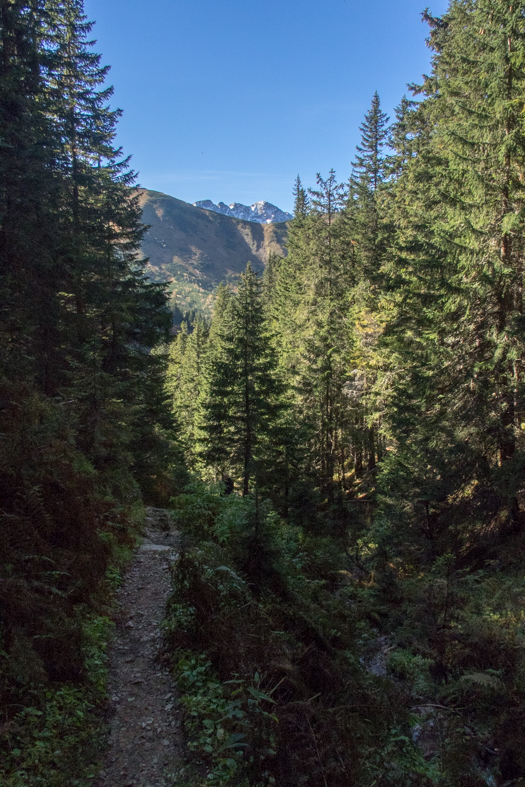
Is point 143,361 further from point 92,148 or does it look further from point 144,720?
point 144,720

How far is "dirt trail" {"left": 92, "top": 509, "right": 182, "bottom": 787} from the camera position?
433cm

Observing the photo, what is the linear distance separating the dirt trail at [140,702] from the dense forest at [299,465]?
277mm

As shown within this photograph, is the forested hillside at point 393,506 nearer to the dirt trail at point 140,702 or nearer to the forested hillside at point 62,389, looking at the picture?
the dirt trail at point 140,702

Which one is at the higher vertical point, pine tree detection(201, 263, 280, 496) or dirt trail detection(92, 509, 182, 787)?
pine tree detection(201, 263, 280, 496)

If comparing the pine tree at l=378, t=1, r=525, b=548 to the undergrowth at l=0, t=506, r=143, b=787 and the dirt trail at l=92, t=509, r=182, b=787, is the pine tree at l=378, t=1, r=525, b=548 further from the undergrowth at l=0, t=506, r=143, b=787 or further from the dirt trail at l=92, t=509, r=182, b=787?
the undergrowth at l=0, t=506, r=143, b=787

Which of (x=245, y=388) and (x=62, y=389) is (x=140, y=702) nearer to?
(x=62, y=389)

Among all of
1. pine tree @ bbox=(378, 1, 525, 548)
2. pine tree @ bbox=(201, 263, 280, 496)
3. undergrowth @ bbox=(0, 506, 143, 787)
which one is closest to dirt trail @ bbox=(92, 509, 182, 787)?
undergrowth @ bbox=(0, 506, 143, 787)

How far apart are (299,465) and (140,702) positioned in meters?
17.6

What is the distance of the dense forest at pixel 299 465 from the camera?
5.10 m

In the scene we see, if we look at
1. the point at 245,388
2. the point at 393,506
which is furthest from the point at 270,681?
the point at 245,388

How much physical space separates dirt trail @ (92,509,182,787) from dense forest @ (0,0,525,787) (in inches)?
10.9

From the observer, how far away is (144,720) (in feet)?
16.5

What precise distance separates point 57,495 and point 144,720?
4.36 metres

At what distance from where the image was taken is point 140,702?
5.31 meters
